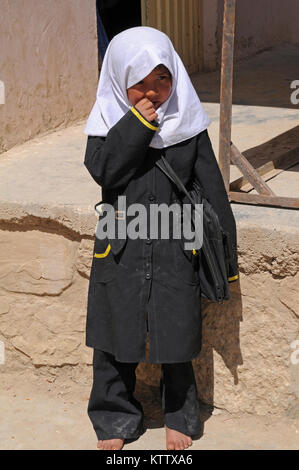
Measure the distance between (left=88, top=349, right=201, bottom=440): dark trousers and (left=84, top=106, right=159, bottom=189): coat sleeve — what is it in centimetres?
76

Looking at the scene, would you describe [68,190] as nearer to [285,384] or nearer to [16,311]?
[16,311]

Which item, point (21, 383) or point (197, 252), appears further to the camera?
point (21, 383)

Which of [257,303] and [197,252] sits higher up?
[197,252]

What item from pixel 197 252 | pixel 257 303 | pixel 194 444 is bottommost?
pixel 194 444

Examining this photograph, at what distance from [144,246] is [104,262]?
0.18 meters

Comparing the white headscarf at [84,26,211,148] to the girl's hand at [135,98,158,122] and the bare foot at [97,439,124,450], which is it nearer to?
the girl's hand at [135,98,158,122]

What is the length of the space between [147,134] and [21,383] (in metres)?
1.73

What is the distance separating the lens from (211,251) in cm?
281

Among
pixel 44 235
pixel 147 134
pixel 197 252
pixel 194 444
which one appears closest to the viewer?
pixel 147 134

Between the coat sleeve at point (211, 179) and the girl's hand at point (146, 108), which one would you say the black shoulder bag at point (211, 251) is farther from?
the girl's hand at point (146, 108)

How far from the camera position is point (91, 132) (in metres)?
2.71

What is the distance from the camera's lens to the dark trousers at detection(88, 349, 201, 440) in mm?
3020

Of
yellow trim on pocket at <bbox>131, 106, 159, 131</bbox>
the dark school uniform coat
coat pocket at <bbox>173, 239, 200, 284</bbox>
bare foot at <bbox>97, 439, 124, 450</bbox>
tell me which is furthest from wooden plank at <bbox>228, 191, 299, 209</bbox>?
bare foot at <bbox>97, 439, 124, 450</bbox>

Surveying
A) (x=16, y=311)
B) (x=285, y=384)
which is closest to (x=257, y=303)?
(x=285, y=384)
